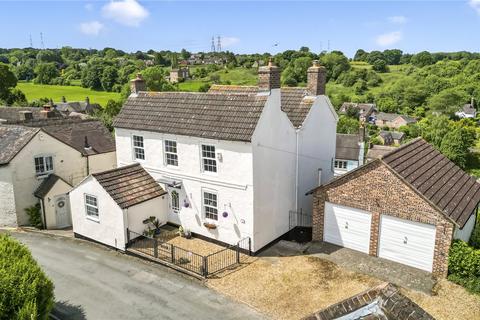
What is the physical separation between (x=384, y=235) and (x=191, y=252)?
29.9 feet

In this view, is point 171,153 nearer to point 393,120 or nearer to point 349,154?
point 349,154

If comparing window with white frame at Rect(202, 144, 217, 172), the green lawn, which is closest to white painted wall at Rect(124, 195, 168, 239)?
window with white frame at Rect(202, 144, 217, 172)

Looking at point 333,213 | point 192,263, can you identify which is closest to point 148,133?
point 192,263

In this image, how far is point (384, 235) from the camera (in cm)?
1819

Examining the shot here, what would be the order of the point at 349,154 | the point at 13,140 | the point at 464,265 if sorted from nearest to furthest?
the point at 464,265, the point at 13,140, the point at 349,154

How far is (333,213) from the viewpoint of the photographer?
19.8m

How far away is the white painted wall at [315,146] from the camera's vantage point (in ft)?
71.9

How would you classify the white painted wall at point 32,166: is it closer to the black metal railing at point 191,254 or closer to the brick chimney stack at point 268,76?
the black metal railing at point 191,254

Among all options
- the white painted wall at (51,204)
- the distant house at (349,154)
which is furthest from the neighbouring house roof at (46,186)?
the distant house at (349,154)

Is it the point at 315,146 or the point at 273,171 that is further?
the point at 315,146

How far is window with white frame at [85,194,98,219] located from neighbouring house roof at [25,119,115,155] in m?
7.24

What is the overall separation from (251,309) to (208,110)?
34.0ft

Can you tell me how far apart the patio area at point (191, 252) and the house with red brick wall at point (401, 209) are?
4.79m

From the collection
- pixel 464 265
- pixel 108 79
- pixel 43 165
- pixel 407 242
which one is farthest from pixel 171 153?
pixel 108 79
